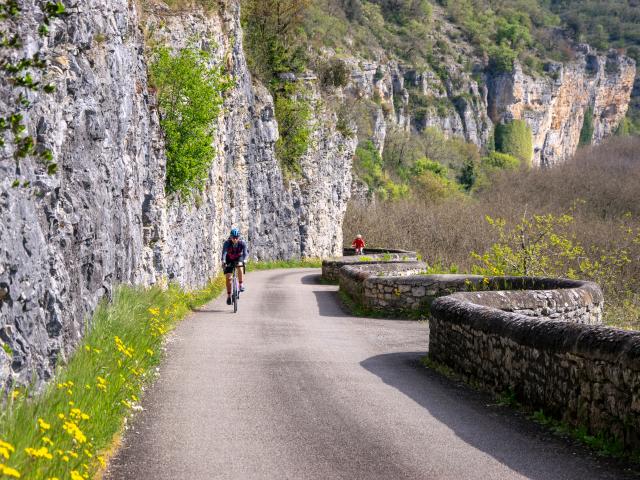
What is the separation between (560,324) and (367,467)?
268cm

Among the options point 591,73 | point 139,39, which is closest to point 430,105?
point 591,73

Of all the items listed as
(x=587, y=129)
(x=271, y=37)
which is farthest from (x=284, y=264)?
(x=587, y=129)

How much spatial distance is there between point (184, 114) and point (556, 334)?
15.8m

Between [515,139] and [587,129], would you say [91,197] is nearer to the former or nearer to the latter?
[515,139]

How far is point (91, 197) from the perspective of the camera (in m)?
10.0

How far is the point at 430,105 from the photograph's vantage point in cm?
11712

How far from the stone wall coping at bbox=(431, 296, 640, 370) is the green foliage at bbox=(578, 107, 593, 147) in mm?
147673

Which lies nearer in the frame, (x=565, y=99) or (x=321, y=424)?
(x=321, y=424)

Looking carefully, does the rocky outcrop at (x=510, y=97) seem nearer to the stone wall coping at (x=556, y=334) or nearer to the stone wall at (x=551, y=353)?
the stone wall at (x=551, y=353)

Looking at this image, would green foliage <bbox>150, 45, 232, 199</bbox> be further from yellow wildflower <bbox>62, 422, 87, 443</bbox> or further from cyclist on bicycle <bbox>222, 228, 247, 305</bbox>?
yellow wildflower <bbox>62, 422, 87, 443</bbox>

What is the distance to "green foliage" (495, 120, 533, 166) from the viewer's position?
130m

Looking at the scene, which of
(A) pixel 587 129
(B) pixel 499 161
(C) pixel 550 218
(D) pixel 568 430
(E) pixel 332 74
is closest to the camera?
(D) pixel 568 430

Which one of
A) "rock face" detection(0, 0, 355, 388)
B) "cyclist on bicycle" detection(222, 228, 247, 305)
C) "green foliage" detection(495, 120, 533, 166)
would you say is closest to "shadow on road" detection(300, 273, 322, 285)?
"rock face" detection(0, 0, 355, 388)

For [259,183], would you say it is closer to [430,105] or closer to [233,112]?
[233,112]
